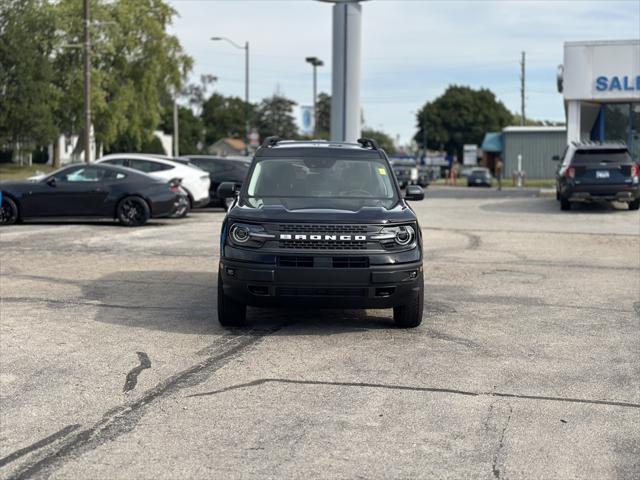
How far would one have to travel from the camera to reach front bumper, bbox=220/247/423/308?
289 inches

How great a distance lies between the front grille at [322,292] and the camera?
736 cm

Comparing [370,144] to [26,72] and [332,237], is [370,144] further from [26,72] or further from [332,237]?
[26,72]

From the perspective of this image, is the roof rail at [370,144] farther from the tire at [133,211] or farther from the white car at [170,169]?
the white car at [170,169]

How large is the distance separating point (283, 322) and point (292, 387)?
7.64ft

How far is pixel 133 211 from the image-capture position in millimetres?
18469

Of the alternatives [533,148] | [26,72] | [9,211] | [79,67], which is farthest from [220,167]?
[533,148]

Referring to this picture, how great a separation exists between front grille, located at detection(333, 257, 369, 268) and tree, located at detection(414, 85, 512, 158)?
115 m

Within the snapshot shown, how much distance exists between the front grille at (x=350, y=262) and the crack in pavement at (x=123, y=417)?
94cm

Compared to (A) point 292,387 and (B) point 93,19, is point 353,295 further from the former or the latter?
(B) point 93,19

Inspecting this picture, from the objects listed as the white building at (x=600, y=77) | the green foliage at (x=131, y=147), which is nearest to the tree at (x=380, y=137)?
the green foliage at (x=131, y=147)

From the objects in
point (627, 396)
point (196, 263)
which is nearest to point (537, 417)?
point (627, 396)

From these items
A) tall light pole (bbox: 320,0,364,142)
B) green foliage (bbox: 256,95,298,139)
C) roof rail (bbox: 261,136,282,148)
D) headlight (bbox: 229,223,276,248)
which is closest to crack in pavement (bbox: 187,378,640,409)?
headlight (bbox: 229,223,276,248)

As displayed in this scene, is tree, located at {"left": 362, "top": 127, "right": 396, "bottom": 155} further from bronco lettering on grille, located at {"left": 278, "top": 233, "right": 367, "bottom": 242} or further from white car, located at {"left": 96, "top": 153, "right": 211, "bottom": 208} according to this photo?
bronco lettering on grille, located at {"left": 278, "top": 233, "right": 367, "bottom": 242}

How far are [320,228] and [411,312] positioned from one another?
1.14 metres
